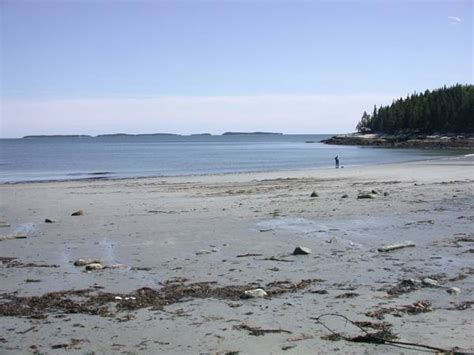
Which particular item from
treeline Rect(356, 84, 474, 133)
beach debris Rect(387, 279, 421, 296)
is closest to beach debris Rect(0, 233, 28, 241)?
beach debris Rect(387, 279, 421, 296)

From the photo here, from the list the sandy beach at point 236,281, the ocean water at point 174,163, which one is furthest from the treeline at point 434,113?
the sandy beach at point 236,281

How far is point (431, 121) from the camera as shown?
→ 368ft

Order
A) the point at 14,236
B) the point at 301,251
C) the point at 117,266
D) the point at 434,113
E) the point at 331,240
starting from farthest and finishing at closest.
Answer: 1. the point at 434,113
2. the point at 14,236
3. the point at 331,240
4. the point at 301,251
5. the point at 117,266

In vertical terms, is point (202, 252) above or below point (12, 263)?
below

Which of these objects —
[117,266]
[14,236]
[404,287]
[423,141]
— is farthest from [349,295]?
[423,141]

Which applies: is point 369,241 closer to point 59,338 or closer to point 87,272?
point 87,272

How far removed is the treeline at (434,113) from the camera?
105 meters

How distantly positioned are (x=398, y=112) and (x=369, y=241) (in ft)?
391

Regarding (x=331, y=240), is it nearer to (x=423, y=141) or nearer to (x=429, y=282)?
(x=429, y=282)

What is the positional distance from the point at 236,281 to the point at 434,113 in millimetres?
112153

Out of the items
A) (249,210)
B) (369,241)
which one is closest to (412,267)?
(369,241)

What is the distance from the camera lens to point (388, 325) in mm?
6102

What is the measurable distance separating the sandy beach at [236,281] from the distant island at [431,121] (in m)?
78.6

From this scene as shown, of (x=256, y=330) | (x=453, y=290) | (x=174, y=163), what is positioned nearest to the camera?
(x=256, y=330)
